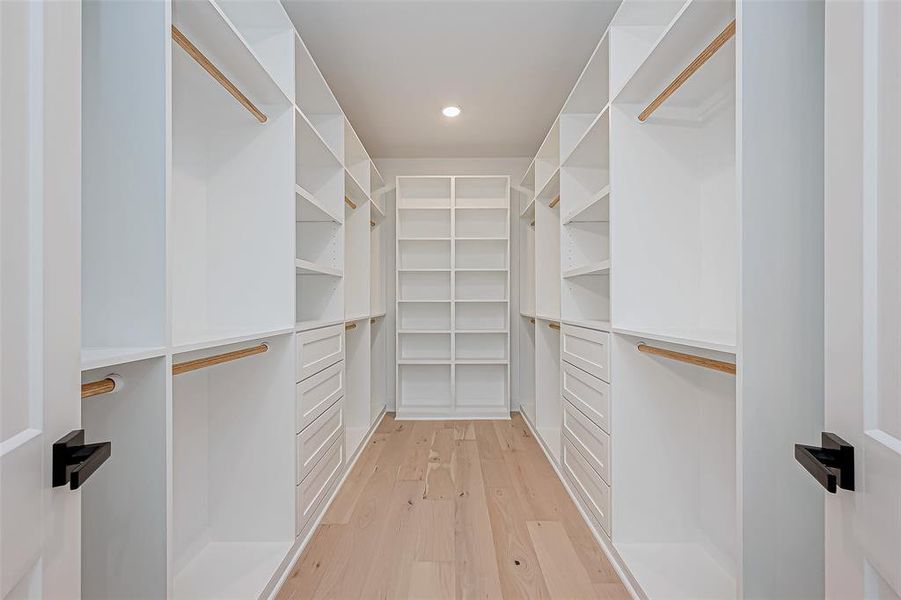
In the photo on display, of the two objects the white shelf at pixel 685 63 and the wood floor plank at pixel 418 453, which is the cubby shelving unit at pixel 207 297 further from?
the white shelf at pixel 685 63

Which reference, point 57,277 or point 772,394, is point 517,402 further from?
point 57,277

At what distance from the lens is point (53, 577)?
61 cm

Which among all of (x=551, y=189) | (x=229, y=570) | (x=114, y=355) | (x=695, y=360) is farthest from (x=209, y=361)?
(x=551, y=189)

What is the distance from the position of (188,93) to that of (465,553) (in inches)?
81.5

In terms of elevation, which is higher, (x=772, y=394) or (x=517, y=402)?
(x=772, y=394)

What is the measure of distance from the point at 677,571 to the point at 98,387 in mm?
1917

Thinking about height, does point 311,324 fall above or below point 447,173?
below

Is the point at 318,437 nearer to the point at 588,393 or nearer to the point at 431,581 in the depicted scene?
the point at 431,581

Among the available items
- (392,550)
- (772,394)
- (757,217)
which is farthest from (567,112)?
(392,550)

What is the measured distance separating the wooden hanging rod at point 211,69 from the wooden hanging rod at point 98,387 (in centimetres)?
98

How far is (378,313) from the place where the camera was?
177 inches

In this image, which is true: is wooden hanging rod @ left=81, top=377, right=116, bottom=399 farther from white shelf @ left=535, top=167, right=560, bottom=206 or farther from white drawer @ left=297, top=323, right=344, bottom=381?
white shelf @ left=535, top=167, right=560, bottom=206

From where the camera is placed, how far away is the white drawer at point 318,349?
2.23 m

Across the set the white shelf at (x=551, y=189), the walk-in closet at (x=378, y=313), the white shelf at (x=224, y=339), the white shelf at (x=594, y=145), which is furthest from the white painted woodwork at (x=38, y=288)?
the white shelf at (x=551, y=189)
